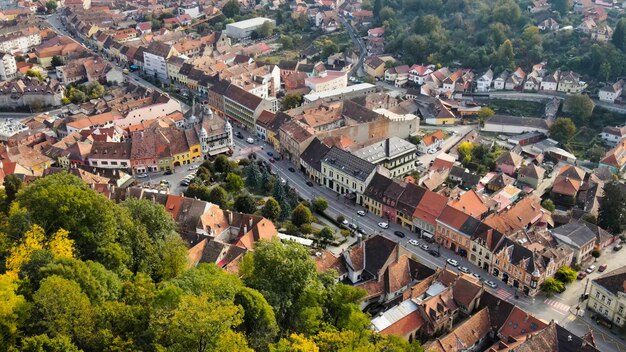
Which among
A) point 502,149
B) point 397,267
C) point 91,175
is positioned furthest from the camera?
point 502,149

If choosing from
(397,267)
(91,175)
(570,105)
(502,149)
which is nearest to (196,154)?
(91,175)

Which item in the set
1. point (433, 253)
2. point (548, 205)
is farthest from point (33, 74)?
Result: point (548, 205)

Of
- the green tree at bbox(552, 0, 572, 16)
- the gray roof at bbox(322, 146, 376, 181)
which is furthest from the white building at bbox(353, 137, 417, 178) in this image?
the green tree at bbox(552, 0, 572, 16)

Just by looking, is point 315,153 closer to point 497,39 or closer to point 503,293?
point 503,293

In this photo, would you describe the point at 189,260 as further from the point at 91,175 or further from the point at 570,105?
the point at 570,105

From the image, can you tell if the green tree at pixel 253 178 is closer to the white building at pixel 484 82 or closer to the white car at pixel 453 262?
the white car at pixel 453 262
